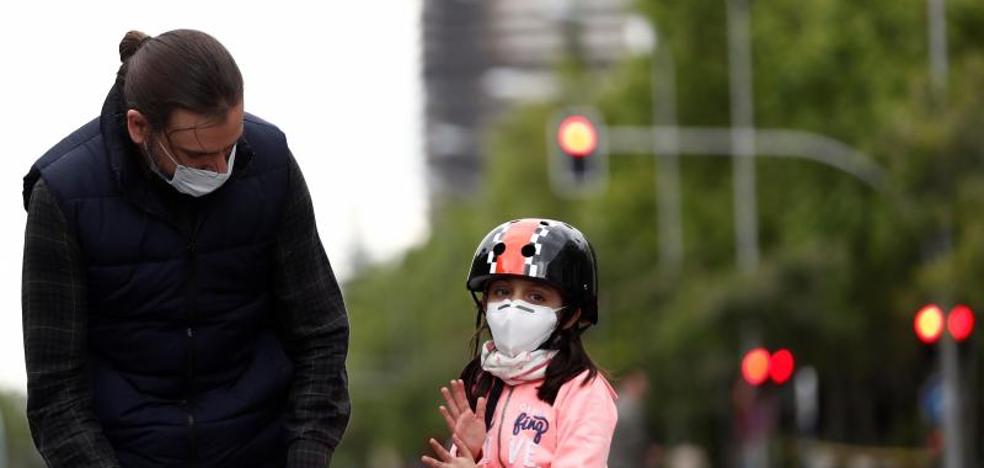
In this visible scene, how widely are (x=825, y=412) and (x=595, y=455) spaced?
155ft

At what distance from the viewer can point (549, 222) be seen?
17.3 feet

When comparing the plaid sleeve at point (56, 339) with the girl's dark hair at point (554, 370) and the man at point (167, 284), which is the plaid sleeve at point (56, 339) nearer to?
the man at point (167, 284)

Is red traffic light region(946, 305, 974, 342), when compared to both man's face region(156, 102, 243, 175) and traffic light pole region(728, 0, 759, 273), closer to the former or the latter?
traffic light pole region(728, 0, 759, 273)

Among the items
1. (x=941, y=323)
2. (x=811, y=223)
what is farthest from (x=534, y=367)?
(x=811, y=223)

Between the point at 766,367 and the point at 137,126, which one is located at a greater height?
the point at 137,126

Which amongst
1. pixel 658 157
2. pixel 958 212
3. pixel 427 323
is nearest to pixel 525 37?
pixel 427 323

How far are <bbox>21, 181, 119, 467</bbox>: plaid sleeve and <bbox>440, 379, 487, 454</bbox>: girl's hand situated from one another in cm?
84

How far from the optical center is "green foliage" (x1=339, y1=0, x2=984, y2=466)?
27.8m

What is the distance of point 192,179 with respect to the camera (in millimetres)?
4305

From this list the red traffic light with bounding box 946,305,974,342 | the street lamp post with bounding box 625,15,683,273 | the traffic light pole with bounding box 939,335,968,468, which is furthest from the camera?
the street lamp post with bounding box 625,15,683,273

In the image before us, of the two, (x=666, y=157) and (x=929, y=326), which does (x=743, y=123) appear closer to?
(x=666, y=157)

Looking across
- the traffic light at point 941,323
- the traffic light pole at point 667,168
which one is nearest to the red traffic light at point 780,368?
the traffic light at point 941,323

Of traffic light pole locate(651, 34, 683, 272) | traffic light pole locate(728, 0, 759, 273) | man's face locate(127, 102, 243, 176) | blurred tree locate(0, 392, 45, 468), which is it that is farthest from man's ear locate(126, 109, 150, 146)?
blurred tree locate(0, 392, 45, 468)

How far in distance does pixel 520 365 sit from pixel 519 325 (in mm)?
Answer: 93
